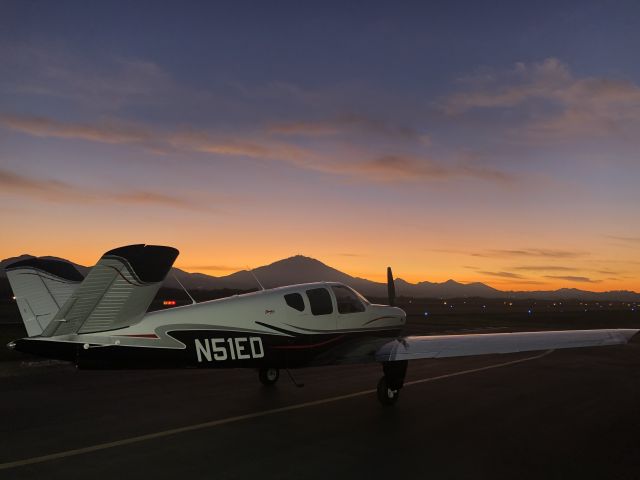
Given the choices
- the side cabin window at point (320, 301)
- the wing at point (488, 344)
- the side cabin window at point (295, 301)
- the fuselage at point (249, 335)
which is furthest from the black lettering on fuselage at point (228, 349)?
the wing at point (488, 344)

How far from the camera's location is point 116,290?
7.22 meters

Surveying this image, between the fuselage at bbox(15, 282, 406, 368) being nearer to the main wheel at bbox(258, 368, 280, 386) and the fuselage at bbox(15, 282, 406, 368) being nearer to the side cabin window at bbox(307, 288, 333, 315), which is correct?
the side cabin window at bbox(307, 288, 333, 315)

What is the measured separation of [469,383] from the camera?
12766 mm

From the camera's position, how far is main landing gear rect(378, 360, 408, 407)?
1005 cm

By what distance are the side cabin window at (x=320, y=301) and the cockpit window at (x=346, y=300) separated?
11.4 inches

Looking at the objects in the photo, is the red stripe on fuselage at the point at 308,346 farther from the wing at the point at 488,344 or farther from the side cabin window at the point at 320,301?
the wing at the point at 488,344

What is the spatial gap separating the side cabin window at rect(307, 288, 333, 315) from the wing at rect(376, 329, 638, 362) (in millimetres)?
1387

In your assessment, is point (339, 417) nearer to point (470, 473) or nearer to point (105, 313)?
point (470, 473)

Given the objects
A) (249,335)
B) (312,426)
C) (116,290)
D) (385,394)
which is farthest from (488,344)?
(116,290)

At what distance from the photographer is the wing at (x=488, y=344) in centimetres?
999

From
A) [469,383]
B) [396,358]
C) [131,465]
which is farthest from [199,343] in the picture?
[469,383]

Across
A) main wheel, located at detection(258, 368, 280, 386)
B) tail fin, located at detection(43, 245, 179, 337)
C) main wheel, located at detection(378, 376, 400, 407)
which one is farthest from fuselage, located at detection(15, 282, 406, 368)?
main wheel, located at detection(258, 368, 280, 386)

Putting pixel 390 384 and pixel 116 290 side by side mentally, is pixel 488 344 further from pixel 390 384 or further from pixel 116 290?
pixel 116 290

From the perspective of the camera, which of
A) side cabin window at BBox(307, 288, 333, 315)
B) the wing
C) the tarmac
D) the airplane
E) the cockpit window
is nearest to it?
the tarmac
